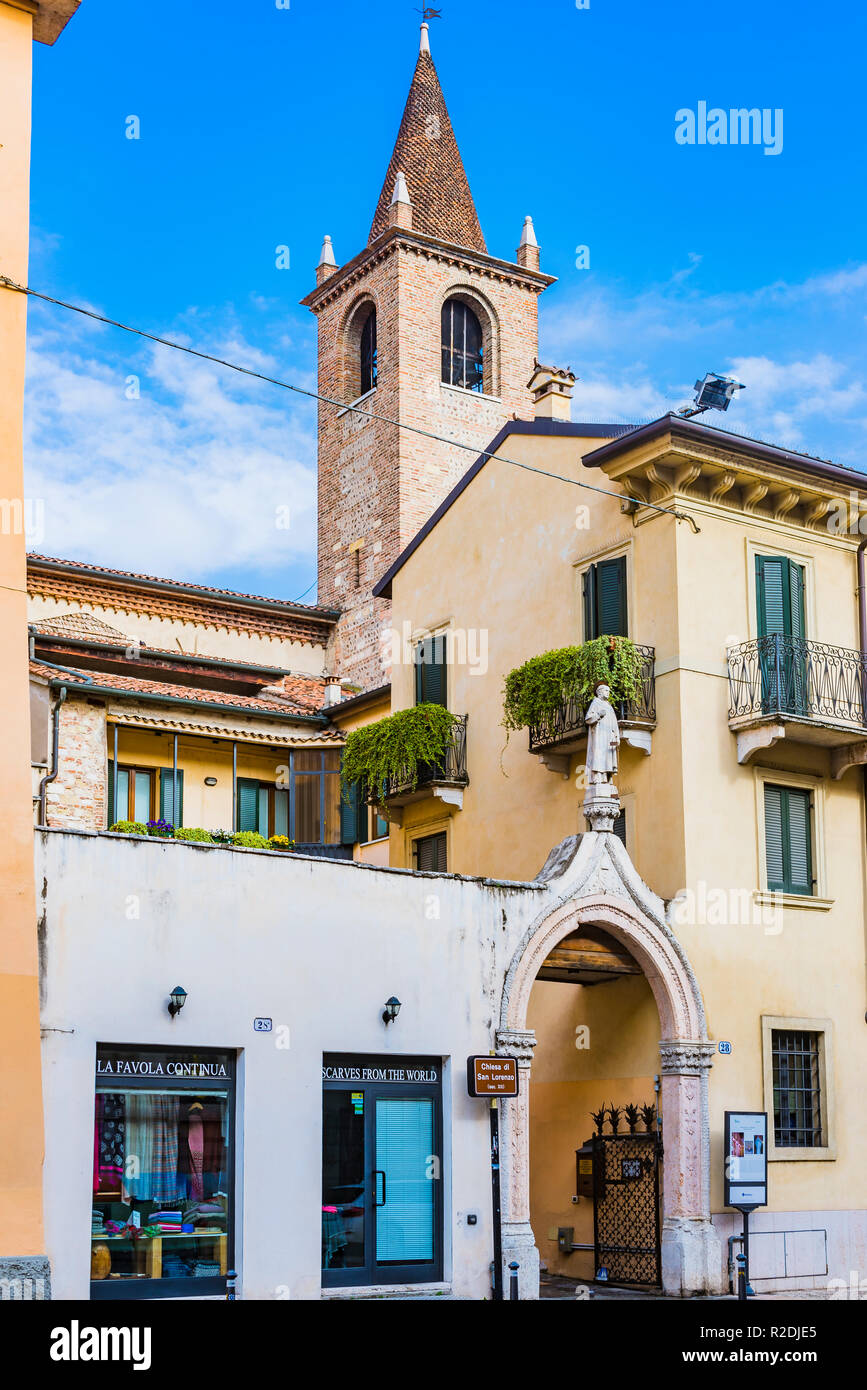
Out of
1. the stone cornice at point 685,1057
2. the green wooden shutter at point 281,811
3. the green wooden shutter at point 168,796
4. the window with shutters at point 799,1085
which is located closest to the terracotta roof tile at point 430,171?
the green wooden shutter at point 281,811

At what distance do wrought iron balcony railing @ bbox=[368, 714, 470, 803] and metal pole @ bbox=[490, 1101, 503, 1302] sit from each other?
7.20 metres

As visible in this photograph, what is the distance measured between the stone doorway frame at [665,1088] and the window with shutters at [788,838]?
2292mm

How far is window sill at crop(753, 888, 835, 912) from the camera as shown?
2080 cm

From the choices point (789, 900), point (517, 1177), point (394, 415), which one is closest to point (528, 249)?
point (394, 415)

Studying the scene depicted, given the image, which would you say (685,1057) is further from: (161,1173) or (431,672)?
(431,672)

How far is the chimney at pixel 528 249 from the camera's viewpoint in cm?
4925

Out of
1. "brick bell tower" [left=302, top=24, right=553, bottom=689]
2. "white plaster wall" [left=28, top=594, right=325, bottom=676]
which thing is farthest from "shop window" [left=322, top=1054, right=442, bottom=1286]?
"brick bell tower" [left=302, top=24, right=553, bottom=689]

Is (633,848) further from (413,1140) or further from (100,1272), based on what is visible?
(100,1272)

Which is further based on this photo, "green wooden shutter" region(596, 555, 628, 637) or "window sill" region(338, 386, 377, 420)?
"window sill" region(338, 386, 377, 420)

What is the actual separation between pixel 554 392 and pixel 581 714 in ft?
21.1

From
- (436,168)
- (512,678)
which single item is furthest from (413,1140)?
(436,168)

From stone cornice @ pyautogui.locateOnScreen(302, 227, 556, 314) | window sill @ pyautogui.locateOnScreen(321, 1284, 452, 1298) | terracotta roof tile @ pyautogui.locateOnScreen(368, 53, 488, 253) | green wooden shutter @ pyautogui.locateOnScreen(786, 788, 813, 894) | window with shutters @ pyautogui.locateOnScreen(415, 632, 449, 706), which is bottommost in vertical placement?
window sill @ pyautogui.locateOnScreen(321, 1284, 452, 1298)

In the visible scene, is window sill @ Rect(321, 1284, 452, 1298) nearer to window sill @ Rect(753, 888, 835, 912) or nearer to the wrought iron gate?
the wrought iron gate
